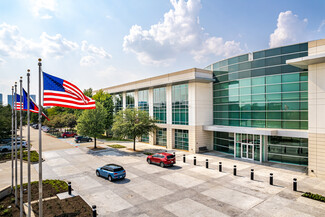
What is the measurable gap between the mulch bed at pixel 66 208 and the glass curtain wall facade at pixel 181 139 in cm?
2068

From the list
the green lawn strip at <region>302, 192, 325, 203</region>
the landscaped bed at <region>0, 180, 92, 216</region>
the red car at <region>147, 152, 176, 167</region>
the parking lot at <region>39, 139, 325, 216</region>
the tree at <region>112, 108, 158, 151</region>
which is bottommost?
the parking lot at <region>39, 139, 325, 216</region>

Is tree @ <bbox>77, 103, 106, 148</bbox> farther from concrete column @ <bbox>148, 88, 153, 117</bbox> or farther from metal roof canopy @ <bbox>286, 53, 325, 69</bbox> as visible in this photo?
metal roof canopy @ <bbox>286, 53, 325, 69</bbox>

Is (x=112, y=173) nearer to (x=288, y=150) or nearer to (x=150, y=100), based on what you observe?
(x=288, y=150)

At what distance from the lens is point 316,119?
1934cm

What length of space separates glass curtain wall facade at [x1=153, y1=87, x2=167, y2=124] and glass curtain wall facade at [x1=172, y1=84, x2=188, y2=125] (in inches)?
100

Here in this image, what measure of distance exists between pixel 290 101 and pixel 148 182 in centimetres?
1861

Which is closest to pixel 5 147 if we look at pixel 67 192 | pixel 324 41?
pixel 67 192

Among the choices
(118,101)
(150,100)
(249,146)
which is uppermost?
(118,101)

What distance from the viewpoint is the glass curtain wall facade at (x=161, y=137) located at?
121 ft

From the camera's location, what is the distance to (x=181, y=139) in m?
33.1

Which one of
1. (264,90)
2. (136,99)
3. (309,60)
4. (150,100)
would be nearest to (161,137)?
(150,100)

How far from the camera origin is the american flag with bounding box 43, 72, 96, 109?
10383mm

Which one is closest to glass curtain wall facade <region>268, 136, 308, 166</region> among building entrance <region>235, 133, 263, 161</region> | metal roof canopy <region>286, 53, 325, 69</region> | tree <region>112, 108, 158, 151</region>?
building entrance <region>235, 133, 263, 161</region>

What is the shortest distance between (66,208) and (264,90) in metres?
24.4
